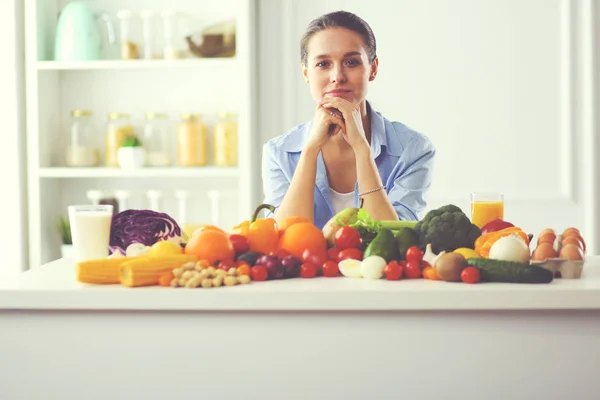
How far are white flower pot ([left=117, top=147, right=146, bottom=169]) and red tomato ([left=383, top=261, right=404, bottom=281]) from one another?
224cm

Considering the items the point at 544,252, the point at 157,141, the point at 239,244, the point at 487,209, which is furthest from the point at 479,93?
the point at 239,244

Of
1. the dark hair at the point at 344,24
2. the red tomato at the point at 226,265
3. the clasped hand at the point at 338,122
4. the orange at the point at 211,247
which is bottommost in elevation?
the red tomato at the point at 226,265

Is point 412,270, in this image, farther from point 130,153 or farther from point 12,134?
point 12,134

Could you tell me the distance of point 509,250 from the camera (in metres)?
1.44

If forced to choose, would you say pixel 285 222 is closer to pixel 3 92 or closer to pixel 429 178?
pixel 429 178

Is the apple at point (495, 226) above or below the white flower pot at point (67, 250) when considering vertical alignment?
above

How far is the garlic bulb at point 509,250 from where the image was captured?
56.6 inches

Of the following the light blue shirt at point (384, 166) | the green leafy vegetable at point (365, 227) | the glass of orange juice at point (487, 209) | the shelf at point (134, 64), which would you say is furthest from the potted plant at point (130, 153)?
the green leafy vegetable at point (365, 227)

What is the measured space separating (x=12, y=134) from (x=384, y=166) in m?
1.74

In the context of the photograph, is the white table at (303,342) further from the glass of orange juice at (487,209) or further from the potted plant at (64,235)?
the potted plant at (64,235)

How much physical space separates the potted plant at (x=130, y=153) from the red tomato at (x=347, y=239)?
2.08 m

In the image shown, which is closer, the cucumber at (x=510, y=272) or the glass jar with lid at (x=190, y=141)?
the cucumber at (x=510, y=272)

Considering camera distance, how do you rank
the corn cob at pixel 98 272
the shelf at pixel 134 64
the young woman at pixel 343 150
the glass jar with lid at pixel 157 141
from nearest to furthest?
1. the corn cob at pixel 98 272
2. the young woman at pixel 343 150
3. the shelf at pixel 134 64
4. the glass jar with lid at pixel 157 141

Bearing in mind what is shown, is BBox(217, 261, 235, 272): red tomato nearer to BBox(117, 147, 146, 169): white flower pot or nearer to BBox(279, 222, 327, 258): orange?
BBox(279, 222, 327, 258): orange
